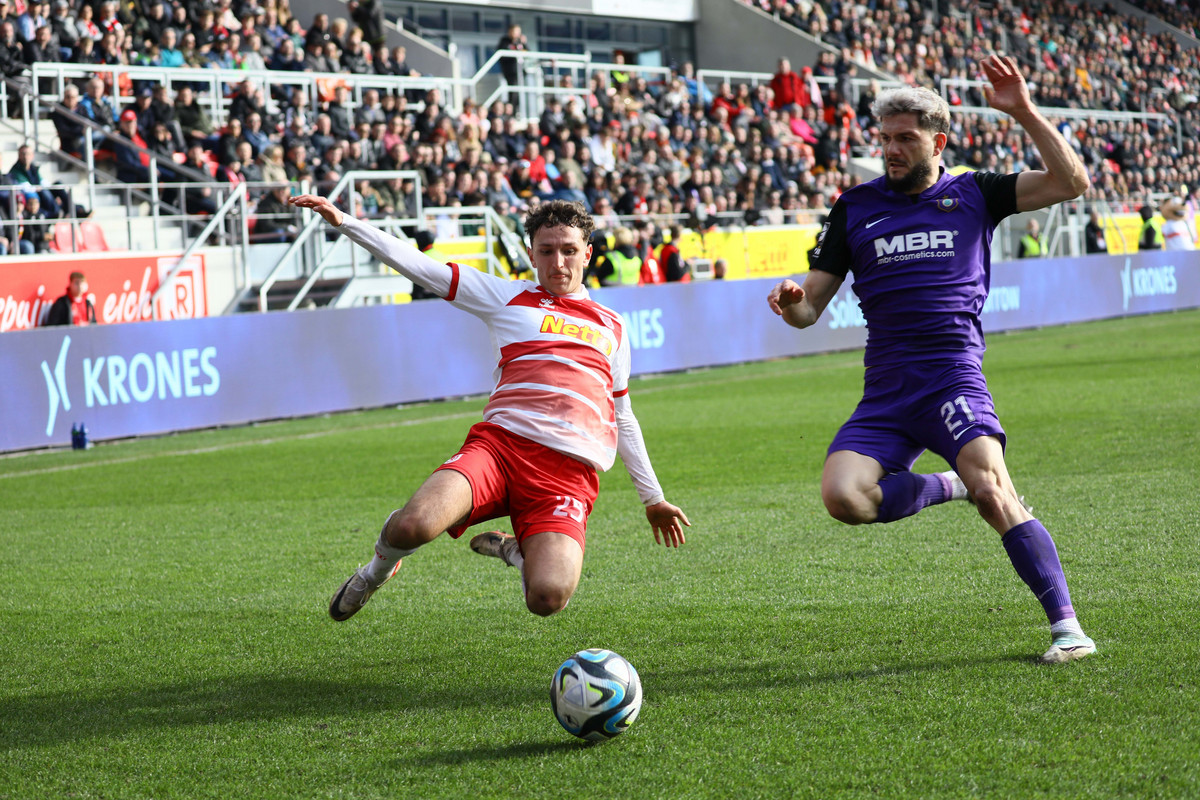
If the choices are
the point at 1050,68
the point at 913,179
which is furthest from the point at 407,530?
the point at 1050,68

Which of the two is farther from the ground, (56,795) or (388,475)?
(56,795)

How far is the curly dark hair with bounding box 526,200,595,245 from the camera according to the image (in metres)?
5.16

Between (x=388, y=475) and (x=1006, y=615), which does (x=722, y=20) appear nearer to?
(x=388, y=475)

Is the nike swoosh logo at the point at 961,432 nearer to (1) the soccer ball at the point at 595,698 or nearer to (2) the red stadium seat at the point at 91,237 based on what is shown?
(1) the soccer ball at the point at 595,698

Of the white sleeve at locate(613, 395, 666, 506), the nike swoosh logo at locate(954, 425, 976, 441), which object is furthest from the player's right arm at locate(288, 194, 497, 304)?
the nike swoosh logo at locate(954, 425, 976, 441)

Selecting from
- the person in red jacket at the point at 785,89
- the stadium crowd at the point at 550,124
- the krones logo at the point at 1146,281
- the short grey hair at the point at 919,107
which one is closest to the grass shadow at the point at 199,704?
the short grey hair at the point at 919,107

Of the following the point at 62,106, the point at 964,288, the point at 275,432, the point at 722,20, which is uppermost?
the point at 722,20

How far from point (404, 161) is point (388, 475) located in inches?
435

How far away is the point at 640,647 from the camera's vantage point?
529 cm

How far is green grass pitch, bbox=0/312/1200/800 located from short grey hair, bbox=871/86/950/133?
6.51 feet

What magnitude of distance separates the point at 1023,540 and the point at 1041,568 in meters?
0.12

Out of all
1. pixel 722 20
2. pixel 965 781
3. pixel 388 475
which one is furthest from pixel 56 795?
pixel 722 20

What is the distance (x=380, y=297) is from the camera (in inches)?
773

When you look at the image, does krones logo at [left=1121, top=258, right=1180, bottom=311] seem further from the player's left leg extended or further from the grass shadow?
the grass shadow
